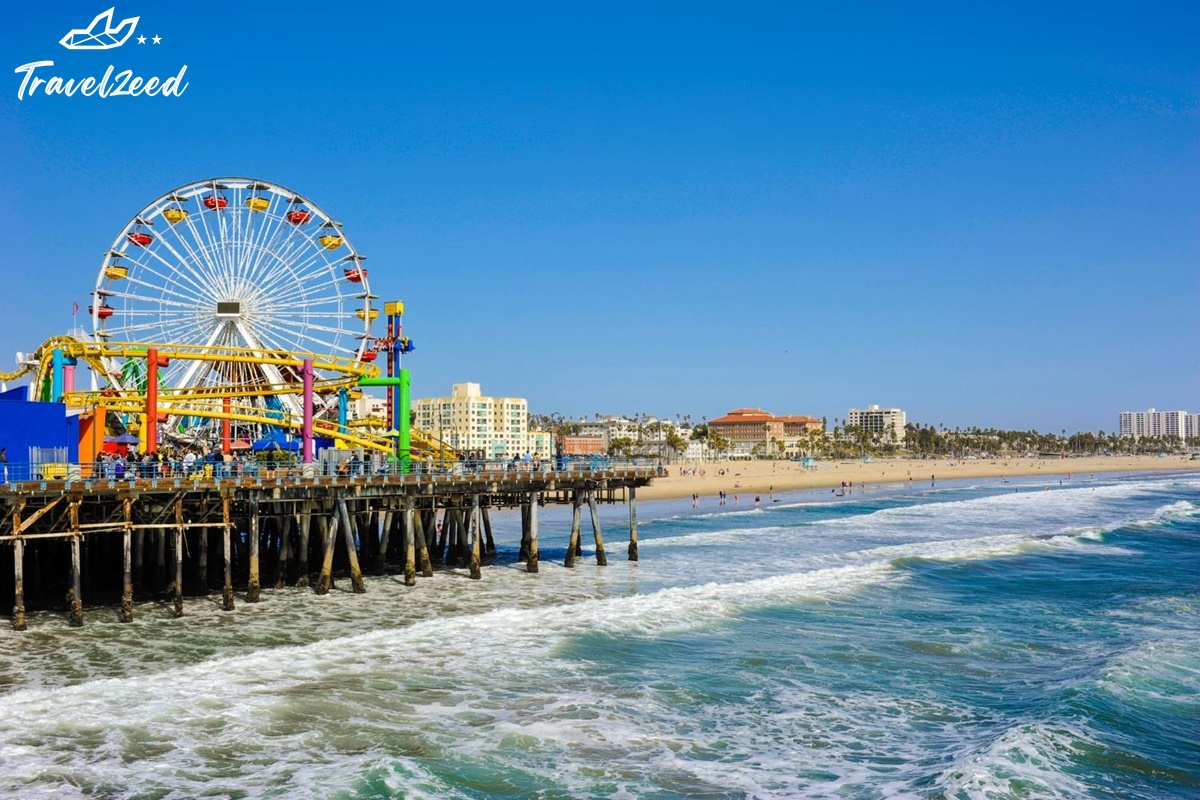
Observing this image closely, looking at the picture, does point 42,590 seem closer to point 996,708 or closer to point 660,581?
point 660,581

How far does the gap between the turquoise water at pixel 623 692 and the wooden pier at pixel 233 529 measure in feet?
4.08

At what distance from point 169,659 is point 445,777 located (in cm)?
852

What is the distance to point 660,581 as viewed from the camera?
3152 centimetres

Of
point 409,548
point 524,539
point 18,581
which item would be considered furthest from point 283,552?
point 524,539

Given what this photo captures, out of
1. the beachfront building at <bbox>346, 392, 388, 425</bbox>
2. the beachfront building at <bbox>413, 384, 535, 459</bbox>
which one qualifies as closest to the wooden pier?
the beachfront building at <bbox>346, 392, 388, 425</bbox>

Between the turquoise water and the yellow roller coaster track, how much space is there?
11995 mm

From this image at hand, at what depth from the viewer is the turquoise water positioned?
14211 mm

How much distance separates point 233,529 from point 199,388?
1172 cm

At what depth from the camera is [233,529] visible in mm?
31172

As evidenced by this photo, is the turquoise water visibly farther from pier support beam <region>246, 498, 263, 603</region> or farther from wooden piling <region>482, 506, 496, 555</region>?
wooden piling <region>482, 506, 496, 555</region>

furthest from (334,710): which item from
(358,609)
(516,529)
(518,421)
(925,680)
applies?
(518,421)

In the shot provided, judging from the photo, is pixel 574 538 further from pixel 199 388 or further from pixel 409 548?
pixel 199 388

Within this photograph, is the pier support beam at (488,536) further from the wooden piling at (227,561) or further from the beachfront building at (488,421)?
the beachfront building at (488,421)

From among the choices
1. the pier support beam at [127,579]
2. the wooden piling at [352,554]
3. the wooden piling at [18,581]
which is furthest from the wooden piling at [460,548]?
the wooden piling at [18,581]
